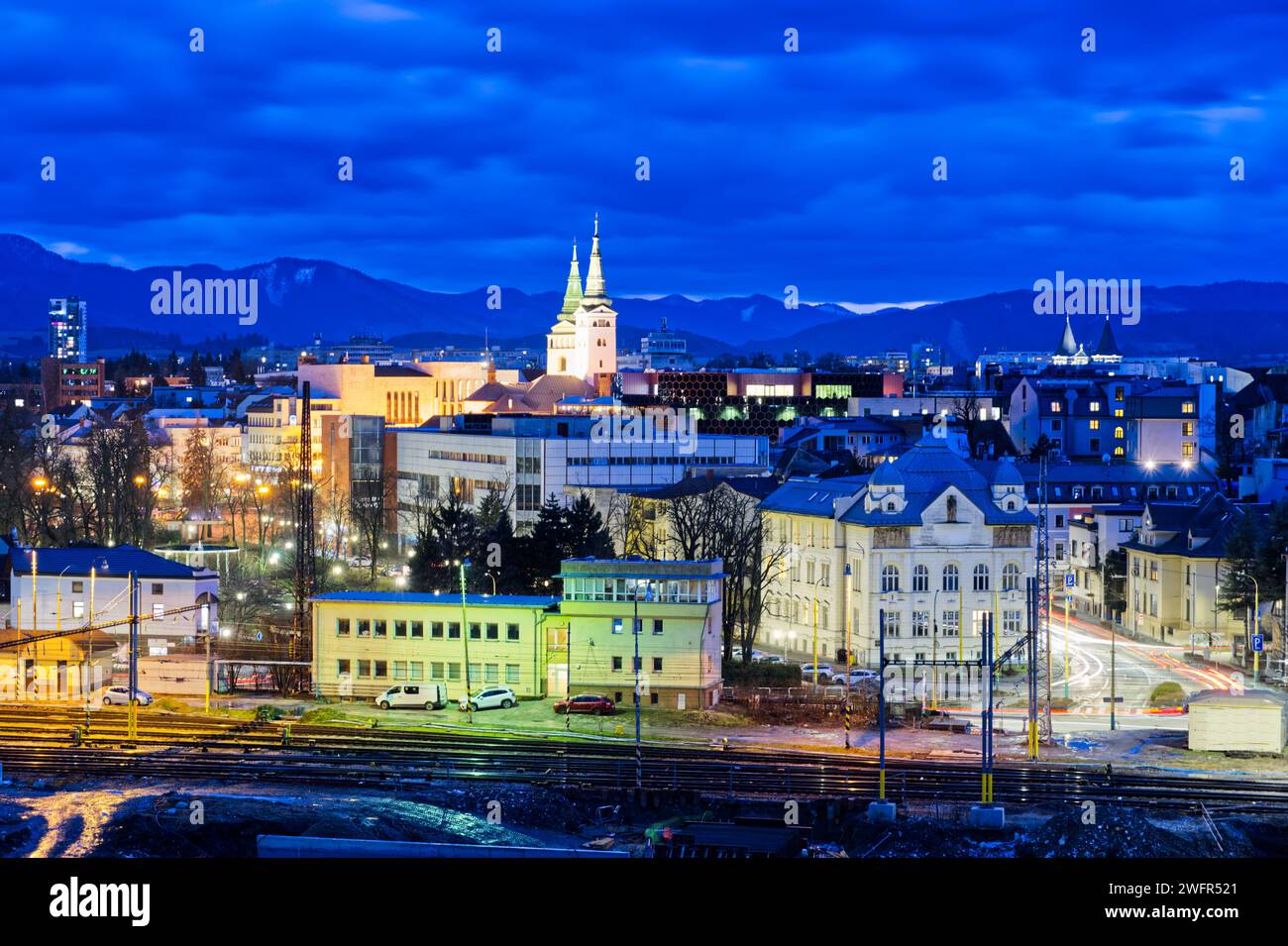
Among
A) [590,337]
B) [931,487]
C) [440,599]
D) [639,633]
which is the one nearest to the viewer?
[639,633]

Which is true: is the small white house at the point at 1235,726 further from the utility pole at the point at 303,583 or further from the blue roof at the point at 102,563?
the blue roof at the point at 102,563

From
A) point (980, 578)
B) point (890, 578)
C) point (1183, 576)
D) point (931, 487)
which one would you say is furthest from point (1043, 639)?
point (1183, 576)

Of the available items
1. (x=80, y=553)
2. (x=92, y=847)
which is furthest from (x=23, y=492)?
(x=92, y=847)

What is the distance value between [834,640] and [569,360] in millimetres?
120900

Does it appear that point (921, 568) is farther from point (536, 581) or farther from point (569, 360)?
point (569, 360)

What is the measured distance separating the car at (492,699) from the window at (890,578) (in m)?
15.6

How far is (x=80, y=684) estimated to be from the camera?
53.1m

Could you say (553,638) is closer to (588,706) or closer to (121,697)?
(588,706)

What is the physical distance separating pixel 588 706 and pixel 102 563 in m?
17.5

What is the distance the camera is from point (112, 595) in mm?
58438

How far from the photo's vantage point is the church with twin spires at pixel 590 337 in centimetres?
17925

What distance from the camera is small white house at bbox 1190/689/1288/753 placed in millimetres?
46812

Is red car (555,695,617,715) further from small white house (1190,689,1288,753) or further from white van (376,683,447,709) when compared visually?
small white house (1190,689,1288,753)

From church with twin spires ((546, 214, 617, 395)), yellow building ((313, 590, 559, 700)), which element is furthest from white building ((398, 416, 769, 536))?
church with twin spires ((546, 214, 617, 395))
